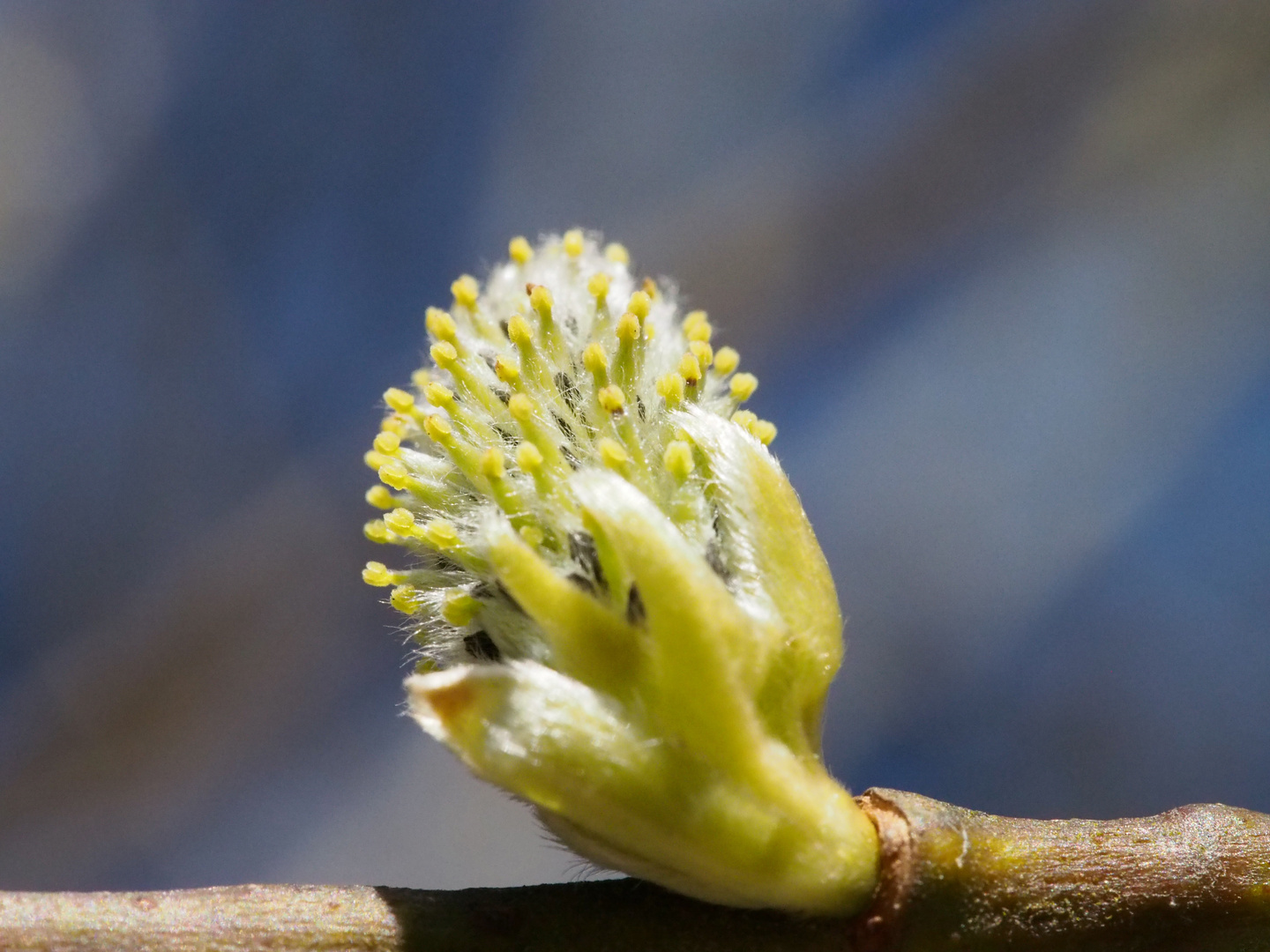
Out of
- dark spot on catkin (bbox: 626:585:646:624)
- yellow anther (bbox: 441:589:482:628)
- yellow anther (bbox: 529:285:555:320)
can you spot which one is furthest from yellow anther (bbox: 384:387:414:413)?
dark spot on catkin (bbox: 626:585:646:624)

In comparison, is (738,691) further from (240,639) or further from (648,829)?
(240,639)

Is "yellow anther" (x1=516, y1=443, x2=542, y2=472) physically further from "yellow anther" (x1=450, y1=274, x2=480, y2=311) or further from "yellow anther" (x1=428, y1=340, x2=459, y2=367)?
"yellow anther" (x1=450, y1=274, x2=480, y2=311)

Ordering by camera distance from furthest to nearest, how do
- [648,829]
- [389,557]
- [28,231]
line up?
1. [389,557]
2. [28,231]
3. [648,829]

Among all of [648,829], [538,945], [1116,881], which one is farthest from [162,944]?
[1116,881]

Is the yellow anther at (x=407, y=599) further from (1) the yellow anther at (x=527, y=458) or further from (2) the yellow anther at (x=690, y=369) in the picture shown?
(2) the yellow anther at (x=690, y=369)

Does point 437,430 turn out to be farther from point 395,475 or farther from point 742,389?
point 742,389
